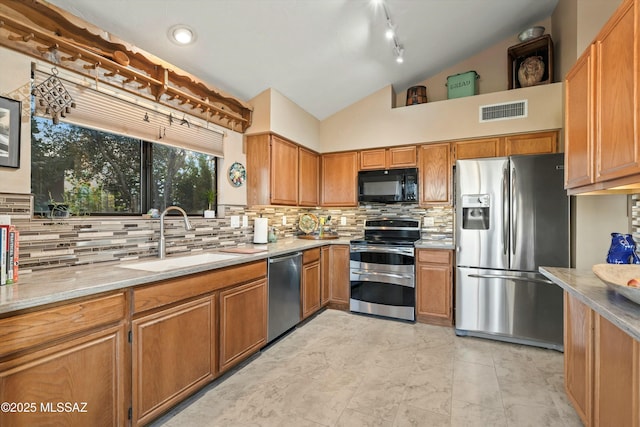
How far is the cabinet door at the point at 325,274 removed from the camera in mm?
3686

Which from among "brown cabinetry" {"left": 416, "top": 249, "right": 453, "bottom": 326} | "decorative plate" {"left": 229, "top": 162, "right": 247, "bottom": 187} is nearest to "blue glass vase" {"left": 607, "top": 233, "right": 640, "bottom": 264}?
"brown cabinetry" {"left": 416, "top": 249, "right": 453, "bottom": 326}

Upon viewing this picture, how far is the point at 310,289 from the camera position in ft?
11.2

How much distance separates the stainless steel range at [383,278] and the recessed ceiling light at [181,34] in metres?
2.58

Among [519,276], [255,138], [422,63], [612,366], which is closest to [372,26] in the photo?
[422,63]

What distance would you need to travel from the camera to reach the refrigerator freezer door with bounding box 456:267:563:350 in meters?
2.78

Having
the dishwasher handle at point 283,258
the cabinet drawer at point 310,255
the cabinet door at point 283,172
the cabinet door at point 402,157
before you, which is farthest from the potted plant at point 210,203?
the cabinet door at point 402,157

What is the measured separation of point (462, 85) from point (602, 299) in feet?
10.0

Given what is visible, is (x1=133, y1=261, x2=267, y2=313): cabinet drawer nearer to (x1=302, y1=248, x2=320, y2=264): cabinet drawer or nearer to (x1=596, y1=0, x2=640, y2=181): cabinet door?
(x1=302, y1=248, x2=320, y2=264): cabinet drawer

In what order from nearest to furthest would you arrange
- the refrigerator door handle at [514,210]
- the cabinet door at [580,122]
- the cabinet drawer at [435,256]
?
the cabinet door at [580,122], the refrigerator door handle at [514,210], the cabinet drawer at [435,256]

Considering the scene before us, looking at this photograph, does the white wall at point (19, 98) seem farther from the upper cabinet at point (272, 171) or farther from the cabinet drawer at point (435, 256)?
the cabinet drawer at point (435, 256)

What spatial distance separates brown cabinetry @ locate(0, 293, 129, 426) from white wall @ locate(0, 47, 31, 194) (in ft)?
2.76

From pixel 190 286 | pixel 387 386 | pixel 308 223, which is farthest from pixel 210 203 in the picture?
pixel 387 386

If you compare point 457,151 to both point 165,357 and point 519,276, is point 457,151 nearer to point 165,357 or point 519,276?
point 519,276

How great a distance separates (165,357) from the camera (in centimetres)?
174
